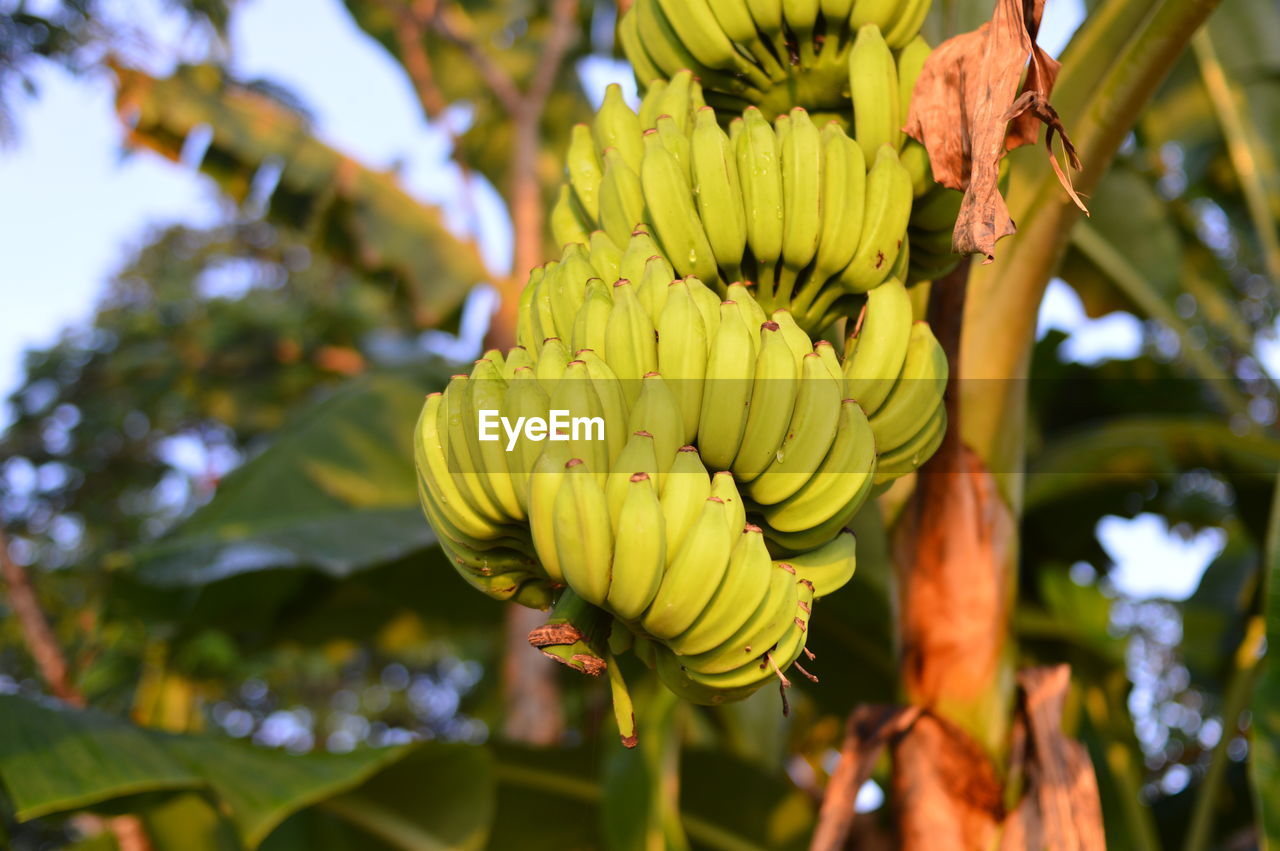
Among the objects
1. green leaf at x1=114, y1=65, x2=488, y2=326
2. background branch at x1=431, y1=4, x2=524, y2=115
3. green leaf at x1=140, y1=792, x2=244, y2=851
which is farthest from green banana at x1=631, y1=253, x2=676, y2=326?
background branch at x1=431, y1=4, x2=524, y2=115

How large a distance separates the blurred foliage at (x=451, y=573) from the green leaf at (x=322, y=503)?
1 cm

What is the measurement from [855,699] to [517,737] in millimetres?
1167

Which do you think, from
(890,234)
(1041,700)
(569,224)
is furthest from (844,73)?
(1041,700)

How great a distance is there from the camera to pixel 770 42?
131 cm

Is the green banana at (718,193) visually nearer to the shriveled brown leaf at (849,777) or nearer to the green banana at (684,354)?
the green banana at (684,354)

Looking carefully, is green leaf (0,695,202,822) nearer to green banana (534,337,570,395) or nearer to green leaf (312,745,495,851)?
green leaf (312,745,495,851)

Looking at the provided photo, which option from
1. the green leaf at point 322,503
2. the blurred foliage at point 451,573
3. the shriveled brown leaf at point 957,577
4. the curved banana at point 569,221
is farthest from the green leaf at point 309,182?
the shriveled brown leaf at point 957,577

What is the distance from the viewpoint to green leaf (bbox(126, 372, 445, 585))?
2.43 metres

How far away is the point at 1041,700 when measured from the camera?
1.51m

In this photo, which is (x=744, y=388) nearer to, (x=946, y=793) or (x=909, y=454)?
(x=909, y=454)

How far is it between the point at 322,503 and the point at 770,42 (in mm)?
2094

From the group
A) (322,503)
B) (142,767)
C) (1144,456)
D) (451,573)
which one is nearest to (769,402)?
(142,767)

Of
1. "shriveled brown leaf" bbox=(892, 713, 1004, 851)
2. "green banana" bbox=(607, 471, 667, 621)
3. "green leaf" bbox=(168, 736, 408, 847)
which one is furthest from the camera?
"green leaf" bbox=(168, 736, 408, 847)

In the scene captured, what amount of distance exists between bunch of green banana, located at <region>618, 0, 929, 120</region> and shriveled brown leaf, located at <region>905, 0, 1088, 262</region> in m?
0.14
